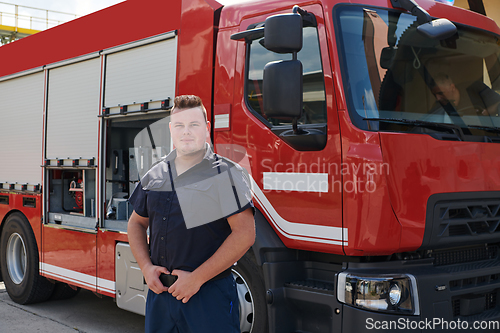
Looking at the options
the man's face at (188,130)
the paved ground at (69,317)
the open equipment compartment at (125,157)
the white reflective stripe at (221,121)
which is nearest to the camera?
the man's face at (188,130)

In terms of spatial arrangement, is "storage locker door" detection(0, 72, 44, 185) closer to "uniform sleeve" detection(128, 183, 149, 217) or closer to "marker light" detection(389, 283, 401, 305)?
"uniform sleeve" detection(128, 183, 149, 217)

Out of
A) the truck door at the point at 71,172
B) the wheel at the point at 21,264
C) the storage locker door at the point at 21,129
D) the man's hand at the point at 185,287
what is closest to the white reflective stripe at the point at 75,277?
the truck door at the point at 71,172

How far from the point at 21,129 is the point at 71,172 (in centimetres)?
128

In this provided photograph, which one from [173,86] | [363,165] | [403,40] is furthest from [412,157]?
[173,86]

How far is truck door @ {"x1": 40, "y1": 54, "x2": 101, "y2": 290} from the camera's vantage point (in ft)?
16.4

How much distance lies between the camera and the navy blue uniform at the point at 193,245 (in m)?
2.19

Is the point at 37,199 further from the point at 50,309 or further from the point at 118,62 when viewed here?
the point at 118,62

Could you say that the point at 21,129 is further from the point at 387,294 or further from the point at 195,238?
the point at 387,294

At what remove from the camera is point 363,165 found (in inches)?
114

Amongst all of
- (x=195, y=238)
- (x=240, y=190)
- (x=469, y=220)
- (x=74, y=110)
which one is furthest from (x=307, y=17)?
(x=74, y=110)

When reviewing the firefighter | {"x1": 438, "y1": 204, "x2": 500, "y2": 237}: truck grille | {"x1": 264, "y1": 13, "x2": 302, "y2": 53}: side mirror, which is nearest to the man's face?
the firefighter

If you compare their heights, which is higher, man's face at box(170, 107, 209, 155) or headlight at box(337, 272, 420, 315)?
man's face at box(170, 107, 209, 155)

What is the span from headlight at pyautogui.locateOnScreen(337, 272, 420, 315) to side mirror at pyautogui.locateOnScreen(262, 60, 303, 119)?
106cm

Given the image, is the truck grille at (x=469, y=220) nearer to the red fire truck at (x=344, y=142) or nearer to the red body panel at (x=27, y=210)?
the red fire truck at (x=344, y=142)
